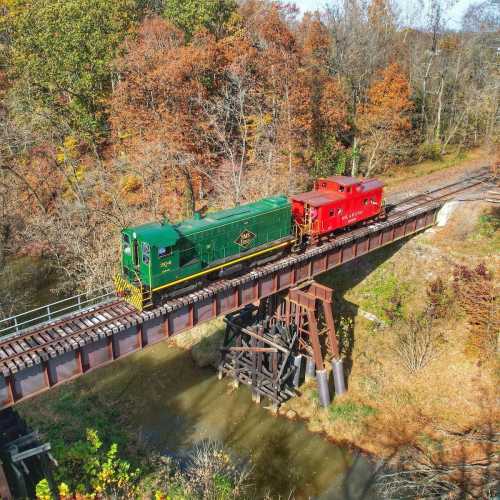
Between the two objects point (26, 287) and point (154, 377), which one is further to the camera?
point (26, 287)

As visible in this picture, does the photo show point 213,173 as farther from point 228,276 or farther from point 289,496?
point 289,496

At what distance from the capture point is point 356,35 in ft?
182

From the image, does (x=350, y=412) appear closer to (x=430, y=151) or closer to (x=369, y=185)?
(x=369, y=185)

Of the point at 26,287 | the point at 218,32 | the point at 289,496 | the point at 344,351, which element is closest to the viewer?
the point at 289,496

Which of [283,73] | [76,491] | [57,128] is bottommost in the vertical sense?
[76,491]

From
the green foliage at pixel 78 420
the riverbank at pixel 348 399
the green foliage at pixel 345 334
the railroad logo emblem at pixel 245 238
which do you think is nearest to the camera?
the railroad logo emblem at pixel 245 238

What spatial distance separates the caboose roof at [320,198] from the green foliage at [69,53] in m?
26.5

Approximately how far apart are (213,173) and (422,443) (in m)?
28.2

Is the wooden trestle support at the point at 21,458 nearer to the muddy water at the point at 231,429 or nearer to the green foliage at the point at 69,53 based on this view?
the muddy water at the point at 231,429

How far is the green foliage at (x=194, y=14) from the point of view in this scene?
44500mm

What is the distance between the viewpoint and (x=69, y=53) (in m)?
41.6

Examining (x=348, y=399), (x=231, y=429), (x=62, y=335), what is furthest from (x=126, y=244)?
(x=348, y=399)

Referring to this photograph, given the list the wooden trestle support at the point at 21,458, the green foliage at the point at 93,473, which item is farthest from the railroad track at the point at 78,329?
the wooden trestle support at the point at 21,458

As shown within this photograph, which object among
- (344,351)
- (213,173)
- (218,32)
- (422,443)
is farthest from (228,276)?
(218,32)
